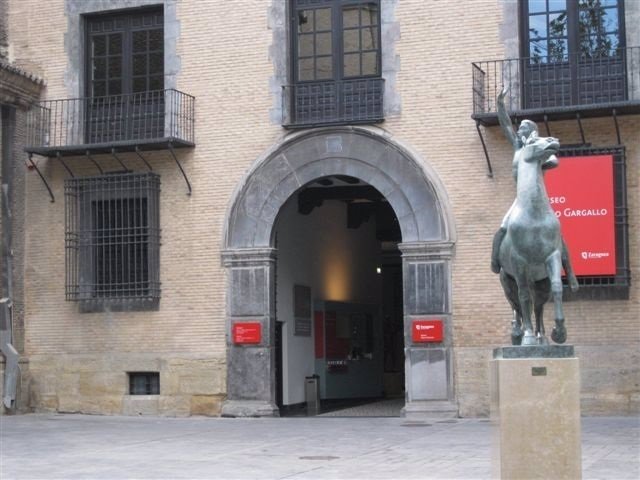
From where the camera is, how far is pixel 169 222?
75.5 ft

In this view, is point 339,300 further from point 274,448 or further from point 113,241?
point 274,448

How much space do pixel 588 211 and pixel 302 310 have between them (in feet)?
26.3

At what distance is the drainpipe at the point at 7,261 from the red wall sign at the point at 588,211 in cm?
1080

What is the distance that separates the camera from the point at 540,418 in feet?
34.6

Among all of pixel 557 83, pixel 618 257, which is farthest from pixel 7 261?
pixel 618 257

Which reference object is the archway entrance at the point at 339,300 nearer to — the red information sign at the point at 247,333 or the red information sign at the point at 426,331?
the red information sign at the point at 247,333

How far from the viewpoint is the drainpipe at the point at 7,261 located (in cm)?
2325

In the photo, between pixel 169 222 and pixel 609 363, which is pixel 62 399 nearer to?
pixel 169 222

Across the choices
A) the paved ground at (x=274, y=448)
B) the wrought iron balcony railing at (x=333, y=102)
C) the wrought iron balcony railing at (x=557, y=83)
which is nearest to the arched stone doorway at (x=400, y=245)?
the wrought iron balcony railing at (x=333, y=102)

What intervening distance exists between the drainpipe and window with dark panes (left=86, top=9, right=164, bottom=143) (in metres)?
1.62

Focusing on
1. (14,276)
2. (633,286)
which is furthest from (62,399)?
(633,286)

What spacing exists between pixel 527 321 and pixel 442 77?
433 inches

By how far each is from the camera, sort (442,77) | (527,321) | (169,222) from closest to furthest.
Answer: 1. (527,321)
2. (442,77)
3. (169,222)

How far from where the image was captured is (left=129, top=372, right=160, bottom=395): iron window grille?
23.1 metres
